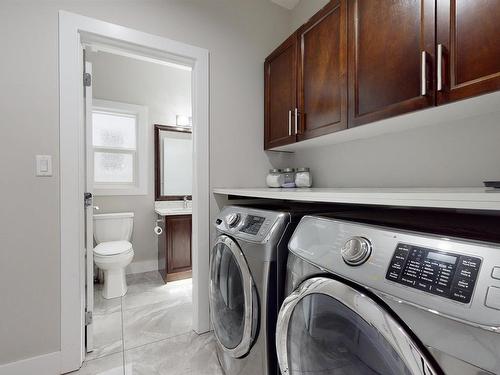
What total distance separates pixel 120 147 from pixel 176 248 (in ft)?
4.73

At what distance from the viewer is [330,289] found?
0.70 metres

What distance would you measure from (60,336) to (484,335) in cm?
191

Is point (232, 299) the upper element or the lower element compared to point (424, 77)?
lower

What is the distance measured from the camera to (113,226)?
2.72 meters

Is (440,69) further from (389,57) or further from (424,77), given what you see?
(389,57)

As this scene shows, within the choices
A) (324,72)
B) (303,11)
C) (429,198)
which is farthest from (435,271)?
(303,11)

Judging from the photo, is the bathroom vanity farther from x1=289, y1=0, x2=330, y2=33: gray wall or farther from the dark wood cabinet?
x1=289, y1=0, x2=330, y2=33: gray wall

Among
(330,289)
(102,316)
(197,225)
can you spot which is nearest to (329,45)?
(330,289)

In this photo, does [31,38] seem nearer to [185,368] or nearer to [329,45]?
[329,45]

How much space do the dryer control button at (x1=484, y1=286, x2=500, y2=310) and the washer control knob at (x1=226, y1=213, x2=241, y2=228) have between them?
1.00m

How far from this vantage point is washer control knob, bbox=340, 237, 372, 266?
25.7 inches

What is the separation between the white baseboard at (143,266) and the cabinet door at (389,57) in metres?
2.84

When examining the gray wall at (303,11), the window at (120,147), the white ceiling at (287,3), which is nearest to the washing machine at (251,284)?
the gray wall at (303,11)

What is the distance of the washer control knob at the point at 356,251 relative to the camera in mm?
654
